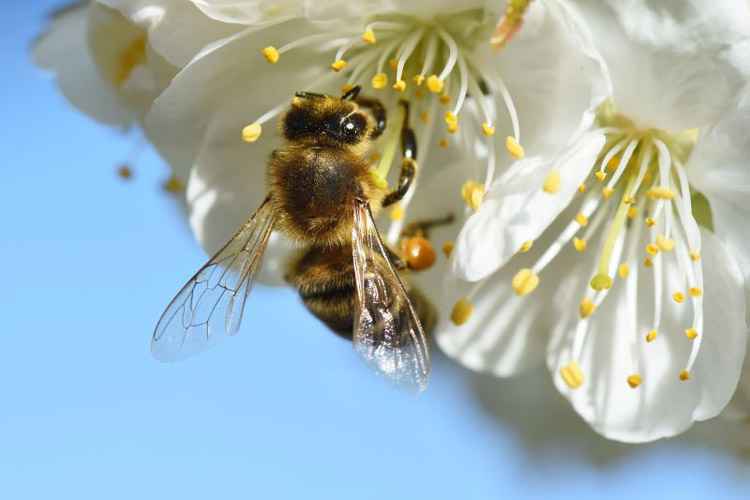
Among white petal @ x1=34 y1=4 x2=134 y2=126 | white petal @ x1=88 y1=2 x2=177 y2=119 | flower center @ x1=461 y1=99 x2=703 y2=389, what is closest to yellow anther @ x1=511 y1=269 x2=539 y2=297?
flower center @ x1=461 y1=99 x2=703 y2=389

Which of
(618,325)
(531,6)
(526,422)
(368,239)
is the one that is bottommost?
(526,422)

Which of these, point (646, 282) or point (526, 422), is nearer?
point (646, 282)

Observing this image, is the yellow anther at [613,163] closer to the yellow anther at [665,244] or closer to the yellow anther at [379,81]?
the yellow anther at [665,244]

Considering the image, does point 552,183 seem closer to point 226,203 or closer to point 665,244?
point 665,244

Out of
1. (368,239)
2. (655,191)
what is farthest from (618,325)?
(368,239)

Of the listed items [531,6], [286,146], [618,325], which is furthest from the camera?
[618,325]

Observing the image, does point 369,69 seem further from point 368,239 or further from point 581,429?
point 581,429
